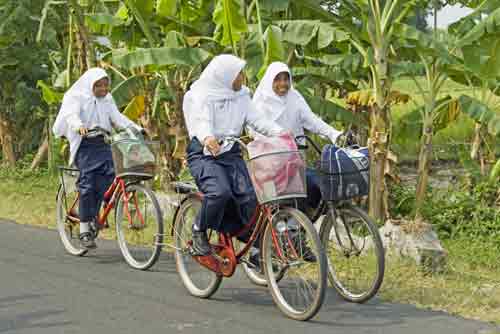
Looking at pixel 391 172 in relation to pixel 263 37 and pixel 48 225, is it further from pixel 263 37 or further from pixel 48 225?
pixel 48 225

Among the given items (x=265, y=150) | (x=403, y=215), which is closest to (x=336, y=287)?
(x=265, y=150)

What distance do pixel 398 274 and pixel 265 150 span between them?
203cm

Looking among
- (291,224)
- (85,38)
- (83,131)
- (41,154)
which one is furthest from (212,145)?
(41,154)

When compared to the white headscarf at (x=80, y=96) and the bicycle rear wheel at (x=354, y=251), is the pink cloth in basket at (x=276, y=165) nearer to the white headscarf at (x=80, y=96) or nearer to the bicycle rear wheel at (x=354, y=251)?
the bicycle rear wheel at (x=354, y=251)

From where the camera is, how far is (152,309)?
669 cm

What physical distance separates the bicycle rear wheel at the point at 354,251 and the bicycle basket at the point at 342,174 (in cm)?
16

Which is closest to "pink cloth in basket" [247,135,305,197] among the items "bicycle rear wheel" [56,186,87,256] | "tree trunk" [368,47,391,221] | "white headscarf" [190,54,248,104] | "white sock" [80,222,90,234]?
"white headscarf" [190,54,248,104]

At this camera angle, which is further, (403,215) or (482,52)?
(403,215)

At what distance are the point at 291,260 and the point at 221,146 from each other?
43.0 inches

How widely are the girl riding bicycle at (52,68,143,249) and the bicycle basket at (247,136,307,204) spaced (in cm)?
261

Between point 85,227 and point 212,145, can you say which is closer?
point 212,145

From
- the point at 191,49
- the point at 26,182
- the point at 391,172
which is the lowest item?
the point at 26,182

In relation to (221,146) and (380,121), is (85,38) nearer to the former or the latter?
(380,121)

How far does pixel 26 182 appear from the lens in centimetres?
1556
